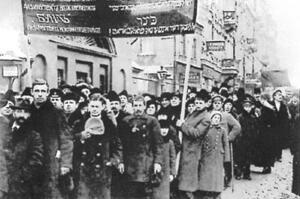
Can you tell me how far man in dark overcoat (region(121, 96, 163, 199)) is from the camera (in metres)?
3.98

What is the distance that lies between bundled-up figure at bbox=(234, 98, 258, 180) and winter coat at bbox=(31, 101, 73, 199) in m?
3.09

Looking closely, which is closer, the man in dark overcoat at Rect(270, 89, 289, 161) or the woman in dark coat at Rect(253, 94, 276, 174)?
the woman in dark coat at Rect(253, 94, 276, 174)

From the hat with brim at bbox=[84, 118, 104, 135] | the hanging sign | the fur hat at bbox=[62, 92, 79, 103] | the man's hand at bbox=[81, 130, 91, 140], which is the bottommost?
the man's hand at bbox=[81, 130, 91, 140]

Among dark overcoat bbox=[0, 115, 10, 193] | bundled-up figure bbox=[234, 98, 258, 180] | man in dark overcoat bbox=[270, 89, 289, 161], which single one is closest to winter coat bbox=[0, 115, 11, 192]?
dark overcoat bbox=[0, 115, 10, 193]

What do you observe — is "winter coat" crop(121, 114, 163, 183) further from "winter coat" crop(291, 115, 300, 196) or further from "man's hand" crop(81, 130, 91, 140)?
"winter coat" crop(291, 115, 300, 196)

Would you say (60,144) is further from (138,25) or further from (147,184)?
(138,25)

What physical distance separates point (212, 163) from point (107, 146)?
1.12 m

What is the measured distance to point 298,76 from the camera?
4.77 meters

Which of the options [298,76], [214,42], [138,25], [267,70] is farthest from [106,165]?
[267,70]

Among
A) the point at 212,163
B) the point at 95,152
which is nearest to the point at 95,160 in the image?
the point at 95,152

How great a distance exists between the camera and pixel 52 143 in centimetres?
343

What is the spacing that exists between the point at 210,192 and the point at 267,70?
700cm

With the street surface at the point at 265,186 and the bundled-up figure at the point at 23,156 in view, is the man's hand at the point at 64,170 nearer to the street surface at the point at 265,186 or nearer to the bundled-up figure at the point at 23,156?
the bundled-up figure at the point at 23,156

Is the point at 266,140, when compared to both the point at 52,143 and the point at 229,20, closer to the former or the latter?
the point at 52,143
